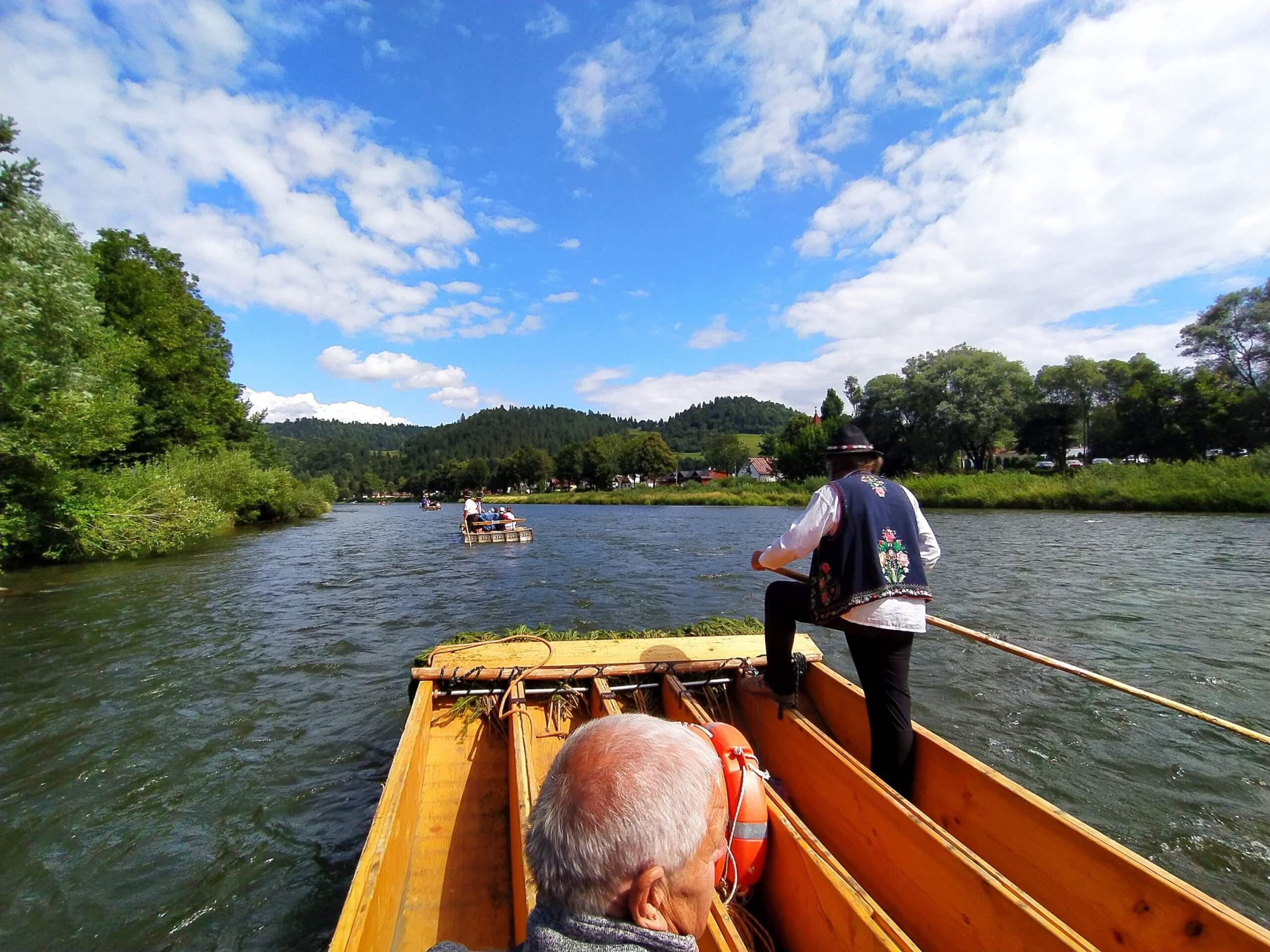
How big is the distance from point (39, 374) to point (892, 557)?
19.6 m

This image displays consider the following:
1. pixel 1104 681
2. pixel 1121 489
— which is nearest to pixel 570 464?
pixel 1121 489

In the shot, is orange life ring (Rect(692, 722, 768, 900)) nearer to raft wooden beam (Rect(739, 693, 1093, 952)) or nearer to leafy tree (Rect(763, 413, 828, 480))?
raft wooden beam (Rect(739, 693, 1093, 952))

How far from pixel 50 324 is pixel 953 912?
840 inches

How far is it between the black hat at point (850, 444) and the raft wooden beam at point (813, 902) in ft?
6.77

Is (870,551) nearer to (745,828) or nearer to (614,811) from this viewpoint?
(745,828)

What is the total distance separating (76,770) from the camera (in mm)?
5445

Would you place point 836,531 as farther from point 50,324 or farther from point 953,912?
point 50,324

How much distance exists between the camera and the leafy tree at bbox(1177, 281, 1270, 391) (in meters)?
38.0

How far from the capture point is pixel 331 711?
264 inches

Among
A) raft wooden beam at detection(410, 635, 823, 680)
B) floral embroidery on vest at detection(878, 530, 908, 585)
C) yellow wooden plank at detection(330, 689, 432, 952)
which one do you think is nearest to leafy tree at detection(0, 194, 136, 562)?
raft wooden beam at detection(410, 635, 823, 680)

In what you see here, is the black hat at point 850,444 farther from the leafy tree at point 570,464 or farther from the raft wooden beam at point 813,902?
the leafy tree at point 570,464

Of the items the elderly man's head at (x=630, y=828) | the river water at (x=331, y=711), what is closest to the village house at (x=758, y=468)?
the river water at (x=331, y=711)

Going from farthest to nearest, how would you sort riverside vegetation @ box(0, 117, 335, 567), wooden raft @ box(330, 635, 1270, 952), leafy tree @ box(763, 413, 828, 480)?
leafy tree @ box(763, 413, 828, 480)
riverside vegetation @ box(0, 117, 335, 567)
wooden raft @ box(330, 635, 1270, 952)

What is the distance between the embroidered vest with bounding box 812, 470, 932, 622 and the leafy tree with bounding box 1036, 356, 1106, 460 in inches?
2403
